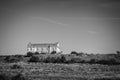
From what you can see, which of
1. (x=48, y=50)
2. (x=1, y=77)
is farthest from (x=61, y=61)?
(x=48, y=50)

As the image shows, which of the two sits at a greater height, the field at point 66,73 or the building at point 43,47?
the building at point 43,47

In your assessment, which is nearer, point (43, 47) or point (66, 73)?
point (66, 73)

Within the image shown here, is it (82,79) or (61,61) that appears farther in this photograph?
(61,61)

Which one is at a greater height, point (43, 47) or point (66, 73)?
point (43, 47)

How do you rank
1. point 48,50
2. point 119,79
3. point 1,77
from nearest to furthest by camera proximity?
1. point 1,77
2. point 119,79
3. point 48,50

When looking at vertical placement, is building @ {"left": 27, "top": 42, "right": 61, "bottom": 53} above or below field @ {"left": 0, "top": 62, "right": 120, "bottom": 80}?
above

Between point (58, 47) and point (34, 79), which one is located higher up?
point (58, 47)

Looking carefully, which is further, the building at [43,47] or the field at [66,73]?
the building at [43,47]

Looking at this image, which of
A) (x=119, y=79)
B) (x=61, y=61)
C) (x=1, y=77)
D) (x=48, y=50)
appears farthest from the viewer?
(x=48, y=50)

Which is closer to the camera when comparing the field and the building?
the field

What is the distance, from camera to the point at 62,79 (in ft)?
48.9

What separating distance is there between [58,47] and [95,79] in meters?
85.6

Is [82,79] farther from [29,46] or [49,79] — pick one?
[29,46]

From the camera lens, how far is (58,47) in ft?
329
